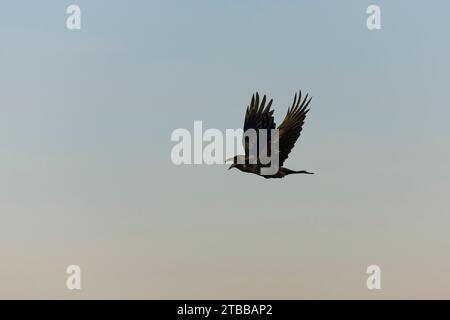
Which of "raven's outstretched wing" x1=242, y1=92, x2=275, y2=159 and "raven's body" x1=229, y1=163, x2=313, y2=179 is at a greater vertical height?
"raven's outstretched wing" x1=242, y1=92, x2=275, y2=159

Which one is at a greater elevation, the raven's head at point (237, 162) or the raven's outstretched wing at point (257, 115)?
the raven's outstretched wing at point (257, 115)

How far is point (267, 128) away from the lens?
2983 cm

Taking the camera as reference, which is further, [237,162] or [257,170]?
[257,170]

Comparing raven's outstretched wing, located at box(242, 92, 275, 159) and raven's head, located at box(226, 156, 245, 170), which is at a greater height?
raven's outstretched wing, located at box(242, 92, 275, 159)

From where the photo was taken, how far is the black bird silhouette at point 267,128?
29500mm

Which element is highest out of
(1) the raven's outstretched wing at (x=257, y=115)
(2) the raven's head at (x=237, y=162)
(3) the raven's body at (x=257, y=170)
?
(1) the raven's outstretched wing at (x=257, y=115)

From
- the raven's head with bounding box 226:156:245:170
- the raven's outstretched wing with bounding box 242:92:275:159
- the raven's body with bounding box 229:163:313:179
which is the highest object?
the raven's outstretched wing with bounding box 242:92:275:159

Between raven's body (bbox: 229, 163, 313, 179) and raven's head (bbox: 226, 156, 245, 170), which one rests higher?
raven's head (bbox: 226, 156, 245, 170)

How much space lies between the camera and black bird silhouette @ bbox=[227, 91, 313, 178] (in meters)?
29.5
